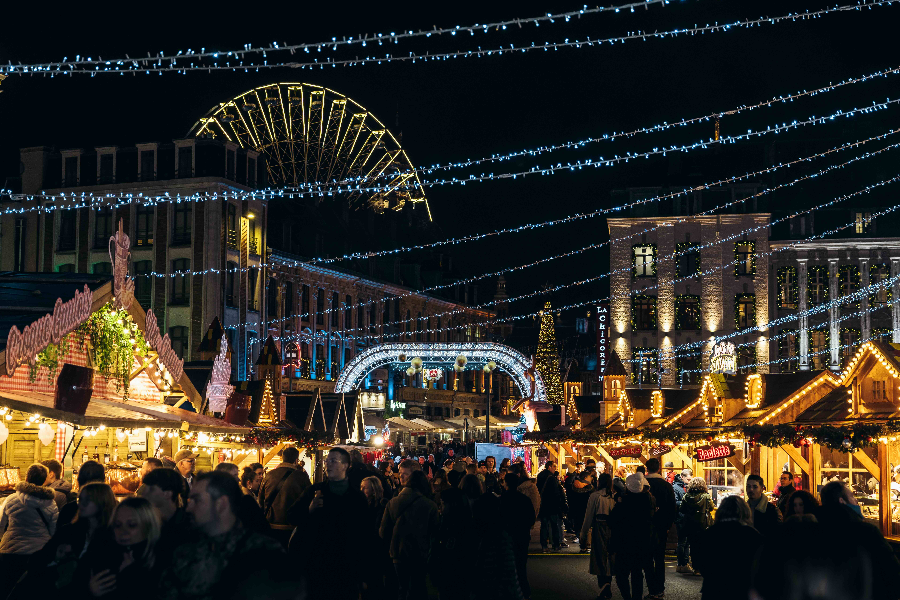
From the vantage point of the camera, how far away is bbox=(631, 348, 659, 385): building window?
5569 cm

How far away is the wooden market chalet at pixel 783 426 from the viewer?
17.9m

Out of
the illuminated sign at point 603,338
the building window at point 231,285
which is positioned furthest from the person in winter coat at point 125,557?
the illuminated sign at point 603,338

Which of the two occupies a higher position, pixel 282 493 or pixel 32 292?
pixel 32 292

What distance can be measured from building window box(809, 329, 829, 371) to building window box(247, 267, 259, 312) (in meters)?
25.3

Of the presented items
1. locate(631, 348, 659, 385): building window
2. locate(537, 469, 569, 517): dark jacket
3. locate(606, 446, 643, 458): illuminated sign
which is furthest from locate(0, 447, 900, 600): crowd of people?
locate(631, 348, 659, 385): building window

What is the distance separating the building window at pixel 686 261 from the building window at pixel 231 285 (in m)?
20.5

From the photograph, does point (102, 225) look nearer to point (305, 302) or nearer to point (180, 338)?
point (180, 338)

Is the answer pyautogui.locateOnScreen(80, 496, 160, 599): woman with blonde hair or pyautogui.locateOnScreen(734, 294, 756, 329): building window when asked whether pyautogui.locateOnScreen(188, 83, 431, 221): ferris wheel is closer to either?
pyautogui.locateOnScreen(734, 294, 756, 329): building window

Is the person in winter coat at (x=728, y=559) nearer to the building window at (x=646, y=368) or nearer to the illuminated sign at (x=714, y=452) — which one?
the illuminated sign at (x=714, y=452)

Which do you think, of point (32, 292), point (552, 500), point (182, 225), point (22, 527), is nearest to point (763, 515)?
point (22, 527)

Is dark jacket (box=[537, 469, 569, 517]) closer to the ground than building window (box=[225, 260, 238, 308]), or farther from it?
closer to the ground

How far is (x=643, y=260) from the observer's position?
5650 cm

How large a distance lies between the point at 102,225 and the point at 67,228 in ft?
5.54

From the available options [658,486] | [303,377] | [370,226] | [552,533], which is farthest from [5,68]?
[370,226]
